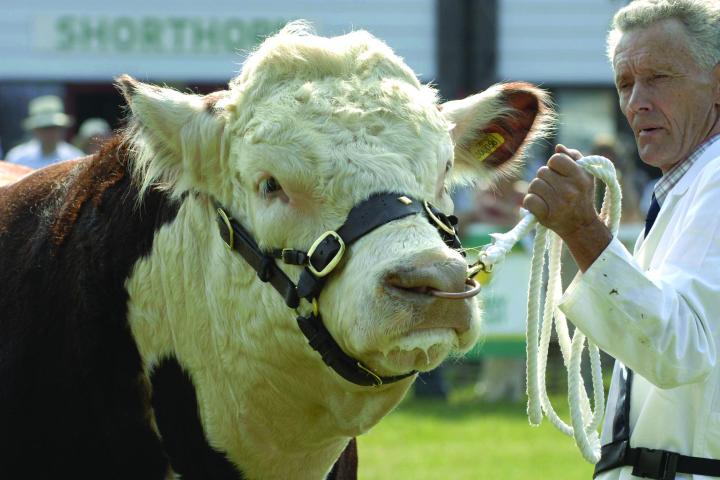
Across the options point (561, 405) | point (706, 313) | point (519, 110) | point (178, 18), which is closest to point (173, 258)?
point (519, 110)

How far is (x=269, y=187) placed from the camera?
12.7 feet

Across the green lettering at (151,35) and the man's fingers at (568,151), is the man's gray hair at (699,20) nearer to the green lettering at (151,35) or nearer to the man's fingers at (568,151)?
the man's fingers at (568,151)

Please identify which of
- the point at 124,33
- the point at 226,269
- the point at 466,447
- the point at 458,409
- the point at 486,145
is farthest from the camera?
the point at 124,33

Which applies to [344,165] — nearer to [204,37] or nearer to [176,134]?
[176,134]

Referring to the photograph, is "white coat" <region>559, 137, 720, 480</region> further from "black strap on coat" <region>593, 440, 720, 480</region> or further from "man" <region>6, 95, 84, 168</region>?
"man" <region>6, 95, 84, 168</region>

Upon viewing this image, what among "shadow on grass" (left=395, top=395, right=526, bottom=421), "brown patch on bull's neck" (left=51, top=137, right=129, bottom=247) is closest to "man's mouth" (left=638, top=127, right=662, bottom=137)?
"brown patch on bull's neck" (left=51, top=137, right=129, bottom=247)

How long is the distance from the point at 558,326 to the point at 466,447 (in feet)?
20.4

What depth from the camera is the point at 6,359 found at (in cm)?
419

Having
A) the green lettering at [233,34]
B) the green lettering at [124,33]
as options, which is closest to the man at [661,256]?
the green lettering at [233,34]

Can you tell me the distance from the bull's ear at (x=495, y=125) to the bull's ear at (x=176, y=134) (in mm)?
789

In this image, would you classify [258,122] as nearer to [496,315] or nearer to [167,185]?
[167,185]

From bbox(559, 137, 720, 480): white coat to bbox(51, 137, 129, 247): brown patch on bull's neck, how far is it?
165 centimetres

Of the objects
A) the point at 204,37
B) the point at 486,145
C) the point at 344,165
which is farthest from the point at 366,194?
the point at 204,37

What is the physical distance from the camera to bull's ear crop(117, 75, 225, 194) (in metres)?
4.05
